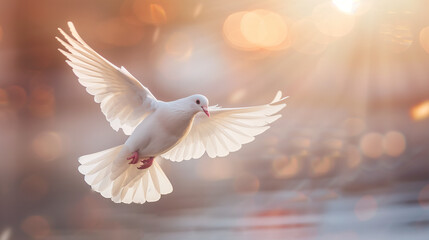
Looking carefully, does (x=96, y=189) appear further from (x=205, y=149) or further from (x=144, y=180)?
(x=205, y=149)

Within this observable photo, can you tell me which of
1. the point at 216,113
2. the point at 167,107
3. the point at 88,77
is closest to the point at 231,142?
the point at 216,113

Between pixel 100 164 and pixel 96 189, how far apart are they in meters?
Result: 0.10

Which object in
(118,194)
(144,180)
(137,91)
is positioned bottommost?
(118,194)

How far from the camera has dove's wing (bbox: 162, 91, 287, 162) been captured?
5.92 ft

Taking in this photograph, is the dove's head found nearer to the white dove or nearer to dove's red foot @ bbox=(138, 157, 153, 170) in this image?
the white dove

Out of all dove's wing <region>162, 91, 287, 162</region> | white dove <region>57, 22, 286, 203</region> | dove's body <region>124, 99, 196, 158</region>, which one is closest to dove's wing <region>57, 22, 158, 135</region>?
white dove <region>57, 22, 286, 203</region>

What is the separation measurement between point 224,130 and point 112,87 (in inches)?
18.5

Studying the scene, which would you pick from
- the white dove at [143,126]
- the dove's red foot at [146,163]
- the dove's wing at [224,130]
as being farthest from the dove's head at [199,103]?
the dove's red foot at [146,163]

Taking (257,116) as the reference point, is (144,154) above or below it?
below

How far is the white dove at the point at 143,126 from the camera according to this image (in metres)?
1.70

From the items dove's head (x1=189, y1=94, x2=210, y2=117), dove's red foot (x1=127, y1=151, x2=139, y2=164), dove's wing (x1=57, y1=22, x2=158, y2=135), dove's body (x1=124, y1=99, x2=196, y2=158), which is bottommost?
dove's red foot (x1=127, y1=151, x2=139, y2=164)

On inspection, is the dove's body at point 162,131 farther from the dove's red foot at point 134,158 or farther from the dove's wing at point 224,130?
the dove's wing at point 224,130

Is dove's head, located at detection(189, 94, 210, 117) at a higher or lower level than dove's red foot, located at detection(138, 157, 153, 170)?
higher

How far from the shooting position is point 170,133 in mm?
1702
